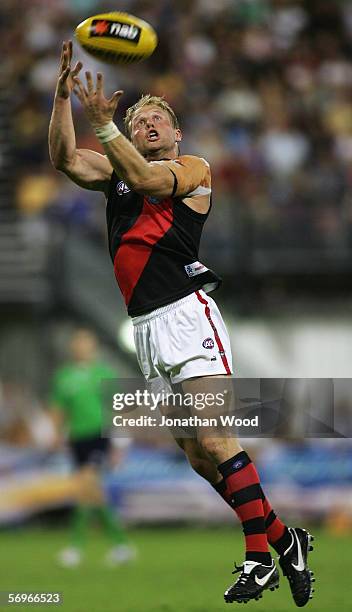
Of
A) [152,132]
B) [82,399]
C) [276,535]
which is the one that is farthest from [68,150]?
[82,399]

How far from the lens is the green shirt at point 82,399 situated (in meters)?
11.9

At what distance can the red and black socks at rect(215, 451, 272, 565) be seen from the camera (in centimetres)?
602

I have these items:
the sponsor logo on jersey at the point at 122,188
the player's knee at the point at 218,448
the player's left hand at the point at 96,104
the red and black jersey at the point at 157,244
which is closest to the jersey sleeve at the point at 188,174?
the red and black jersey at the point at 157,244

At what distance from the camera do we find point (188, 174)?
605cm

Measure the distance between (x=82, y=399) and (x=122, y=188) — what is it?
19.5ft

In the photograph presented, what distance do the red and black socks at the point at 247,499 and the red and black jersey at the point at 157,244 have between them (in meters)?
0.87

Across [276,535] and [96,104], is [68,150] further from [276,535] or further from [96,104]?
[276,535]

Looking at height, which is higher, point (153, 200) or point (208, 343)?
point (153, 200)

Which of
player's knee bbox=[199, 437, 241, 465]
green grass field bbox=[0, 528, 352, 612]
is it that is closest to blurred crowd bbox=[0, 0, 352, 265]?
green grass field bbox=[0, 528, 352, 612]

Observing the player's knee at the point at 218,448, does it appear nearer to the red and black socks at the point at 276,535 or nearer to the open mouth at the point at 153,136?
the red and black socks at the point at 276,535

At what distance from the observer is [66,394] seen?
12.0 m

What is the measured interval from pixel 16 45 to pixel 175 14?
2.28 meters

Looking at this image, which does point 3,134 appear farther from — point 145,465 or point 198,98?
point 145,465

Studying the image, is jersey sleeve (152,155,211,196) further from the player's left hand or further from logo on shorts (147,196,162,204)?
the player's left hand
